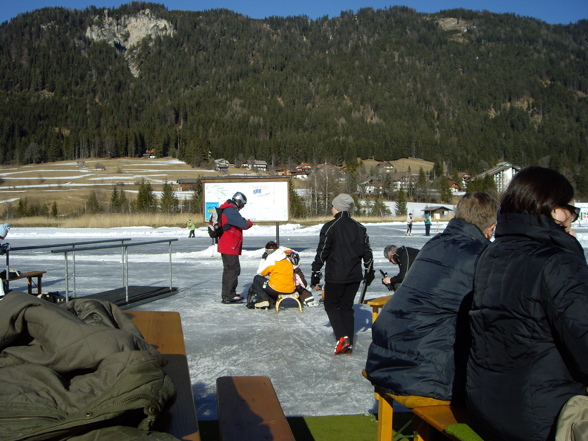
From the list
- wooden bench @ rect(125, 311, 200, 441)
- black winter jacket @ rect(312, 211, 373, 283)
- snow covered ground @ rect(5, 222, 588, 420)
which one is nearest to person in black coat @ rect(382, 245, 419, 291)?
black winter jacket @ rect(312, 211, 373, 283)

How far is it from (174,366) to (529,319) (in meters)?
2.03

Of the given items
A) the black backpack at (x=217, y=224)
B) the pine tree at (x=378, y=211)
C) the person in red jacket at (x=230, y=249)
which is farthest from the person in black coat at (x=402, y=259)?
the pine tree at (x=378, y=211)

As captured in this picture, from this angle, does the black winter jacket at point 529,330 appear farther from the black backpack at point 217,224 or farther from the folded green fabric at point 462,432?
the black backpack at point 217,224

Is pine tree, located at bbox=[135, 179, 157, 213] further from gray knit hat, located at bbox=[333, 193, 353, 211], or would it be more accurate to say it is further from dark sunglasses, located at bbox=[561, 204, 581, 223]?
dark sunglasses, located at bbox=[561, 204, 581, 223]

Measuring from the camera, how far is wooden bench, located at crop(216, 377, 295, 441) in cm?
282

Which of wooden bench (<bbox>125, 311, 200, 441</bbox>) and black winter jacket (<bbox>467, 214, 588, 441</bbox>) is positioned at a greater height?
black winter jacket (<bbox>467, 214, 588, 441</bbox>)

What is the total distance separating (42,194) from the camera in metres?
77.0

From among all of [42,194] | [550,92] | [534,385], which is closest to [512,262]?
[534,385]

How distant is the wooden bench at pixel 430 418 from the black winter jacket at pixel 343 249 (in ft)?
7.45

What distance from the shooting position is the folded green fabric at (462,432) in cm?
248

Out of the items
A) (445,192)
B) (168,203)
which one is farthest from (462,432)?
(445,192)

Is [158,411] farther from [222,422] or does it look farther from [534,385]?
[534,385]

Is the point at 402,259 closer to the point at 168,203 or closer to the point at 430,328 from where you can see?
the point at 430,328

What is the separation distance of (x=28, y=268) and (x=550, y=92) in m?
Result: 213
